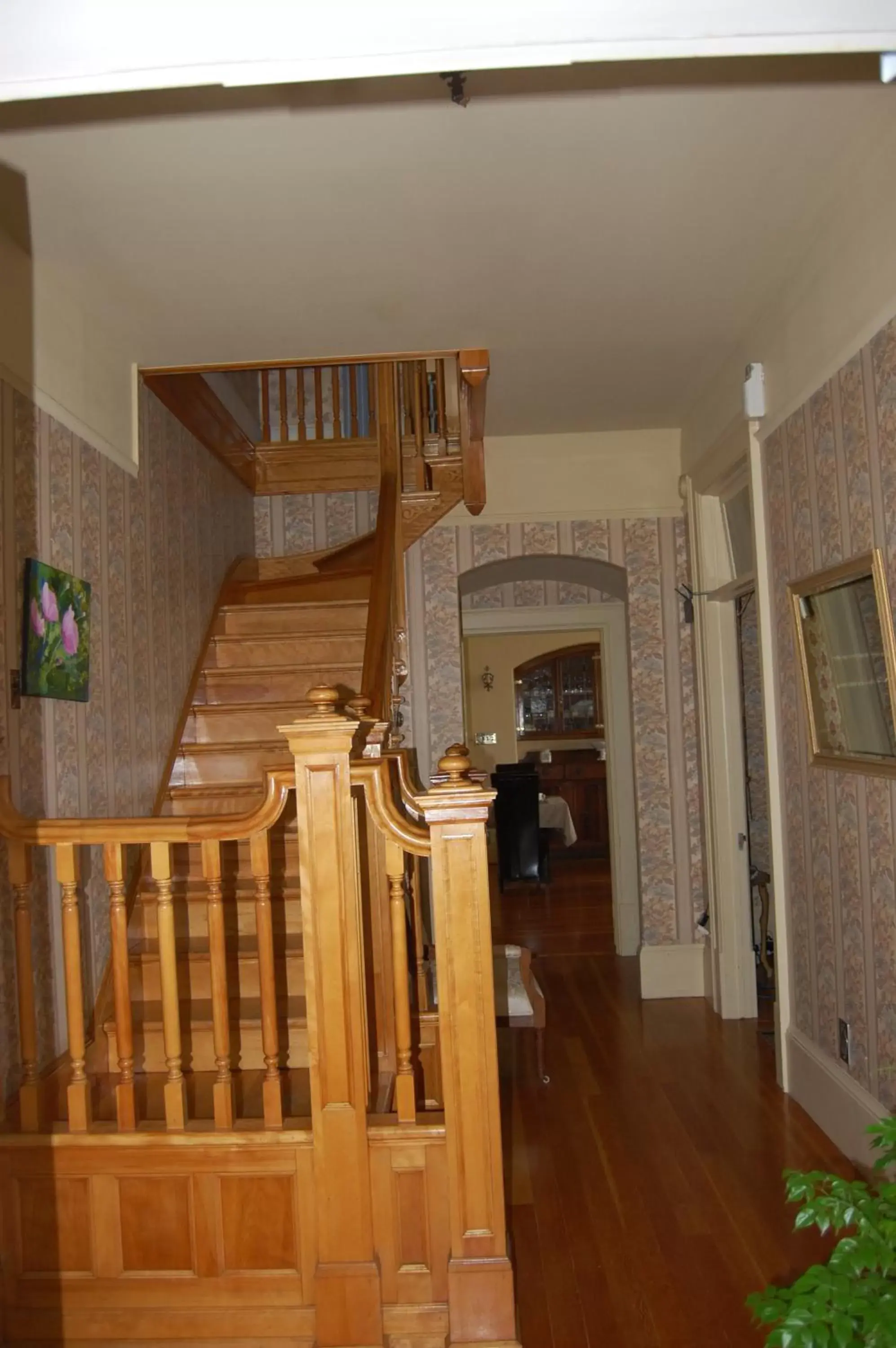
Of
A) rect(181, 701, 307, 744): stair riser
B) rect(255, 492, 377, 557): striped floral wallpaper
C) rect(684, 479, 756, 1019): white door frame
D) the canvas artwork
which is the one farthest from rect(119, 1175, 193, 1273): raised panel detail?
rect(255, 492, 377, 557): striped floral wallpaper

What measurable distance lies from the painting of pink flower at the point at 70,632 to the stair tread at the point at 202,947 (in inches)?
44.6

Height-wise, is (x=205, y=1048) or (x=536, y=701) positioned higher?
(x=536, y=701)

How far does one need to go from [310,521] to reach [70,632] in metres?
3.15

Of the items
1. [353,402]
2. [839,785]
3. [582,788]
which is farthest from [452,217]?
[582,788]

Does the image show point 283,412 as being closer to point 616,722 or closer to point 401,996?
point 616,722

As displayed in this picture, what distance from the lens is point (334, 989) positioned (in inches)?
99.9

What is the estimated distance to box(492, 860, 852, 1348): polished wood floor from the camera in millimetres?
2672

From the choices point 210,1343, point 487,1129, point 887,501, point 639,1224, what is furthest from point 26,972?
point 887,501

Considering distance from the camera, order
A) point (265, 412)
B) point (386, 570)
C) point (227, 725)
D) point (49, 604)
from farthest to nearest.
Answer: point (265, 412)
point (386, 570)
point (227, 725)
point (49, 604)

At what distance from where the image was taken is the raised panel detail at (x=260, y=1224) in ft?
8.35

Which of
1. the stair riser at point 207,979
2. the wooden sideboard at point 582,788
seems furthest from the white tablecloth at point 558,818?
the stair riser at point 207,979

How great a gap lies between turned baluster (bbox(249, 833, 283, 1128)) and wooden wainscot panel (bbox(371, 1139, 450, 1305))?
0.89 feet

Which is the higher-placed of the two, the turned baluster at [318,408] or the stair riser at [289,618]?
the turned baluster at [318,408]

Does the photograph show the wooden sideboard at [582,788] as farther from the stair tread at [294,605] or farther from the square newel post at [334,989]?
the square newel post at [334,989]
